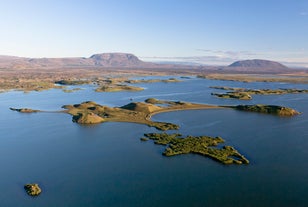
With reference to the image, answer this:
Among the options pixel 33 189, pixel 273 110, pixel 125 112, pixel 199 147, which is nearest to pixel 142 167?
pixel 199 147

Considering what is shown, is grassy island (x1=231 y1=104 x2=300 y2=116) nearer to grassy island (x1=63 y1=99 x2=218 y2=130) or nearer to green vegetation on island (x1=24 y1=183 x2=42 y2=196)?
grassy island (x1=63 y1=99 x2=218 y2=130)

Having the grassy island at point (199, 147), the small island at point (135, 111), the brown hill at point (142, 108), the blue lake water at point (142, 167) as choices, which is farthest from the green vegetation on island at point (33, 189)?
the brown hill at point (142, 108)

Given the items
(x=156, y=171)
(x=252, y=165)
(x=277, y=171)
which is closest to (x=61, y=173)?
(x=156, y=171)

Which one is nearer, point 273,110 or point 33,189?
point 33,189

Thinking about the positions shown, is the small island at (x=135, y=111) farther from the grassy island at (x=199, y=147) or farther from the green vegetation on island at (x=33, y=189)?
the green vegetation on island at (x=33, y=189)

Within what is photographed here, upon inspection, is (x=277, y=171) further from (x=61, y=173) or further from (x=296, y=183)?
(x=61, y=173)

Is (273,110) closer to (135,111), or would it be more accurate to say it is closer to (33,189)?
(135,111)

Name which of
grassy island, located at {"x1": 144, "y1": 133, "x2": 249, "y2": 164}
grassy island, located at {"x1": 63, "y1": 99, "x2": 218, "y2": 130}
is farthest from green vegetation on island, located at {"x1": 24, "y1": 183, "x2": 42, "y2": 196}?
grassy island, located at {"x1": 63, "y1": 99, "x2": 218, "y2": 130}
